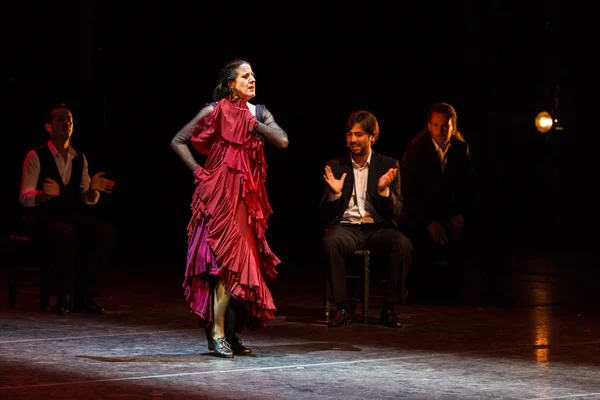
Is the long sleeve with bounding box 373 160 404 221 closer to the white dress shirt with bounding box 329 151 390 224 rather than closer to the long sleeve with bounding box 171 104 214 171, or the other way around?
the white dress shirt with bounding box 329 151 390 224

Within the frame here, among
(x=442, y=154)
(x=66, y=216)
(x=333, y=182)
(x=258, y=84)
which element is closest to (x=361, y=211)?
(x=333, y=182)

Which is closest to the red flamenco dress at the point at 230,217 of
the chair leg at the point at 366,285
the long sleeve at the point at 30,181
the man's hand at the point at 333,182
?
the man's hand at the point at 333,182

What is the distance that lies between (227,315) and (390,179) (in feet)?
6.31

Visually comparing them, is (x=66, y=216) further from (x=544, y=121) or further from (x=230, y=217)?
(x=544, y=121)

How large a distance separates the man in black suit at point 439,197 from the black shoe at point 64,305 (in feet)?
9.39

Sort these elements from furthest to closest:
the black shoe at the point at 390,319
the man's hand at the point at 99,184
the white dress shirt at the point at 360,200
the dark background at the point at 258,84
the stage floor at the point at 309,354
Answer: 1. the dark background at the point at 258,84
2. the man's hand at the point at 99,184
3. the white dress shirt at the point at 360,200
4. the black shoe at the point at 390,319
5. the stage floor at the point at 309,354

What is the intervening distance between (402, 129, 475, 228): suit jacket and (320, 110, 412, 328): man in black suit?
1352 millimetres

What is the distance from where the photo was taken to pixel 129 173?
16.1 meters

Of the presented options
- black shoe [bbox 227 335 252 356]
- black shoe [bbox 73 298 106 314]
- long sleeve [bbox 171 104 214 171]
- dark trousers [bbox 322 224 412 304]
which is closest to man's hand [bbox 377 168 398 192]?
dark trousers [bbox 322 224 412 304]

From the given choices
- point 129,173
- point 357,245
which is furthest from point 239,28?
point 357,245

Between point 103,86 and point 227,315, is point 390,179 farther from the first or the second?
point 103,86

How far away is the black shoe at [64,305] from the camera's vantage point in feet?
28.6

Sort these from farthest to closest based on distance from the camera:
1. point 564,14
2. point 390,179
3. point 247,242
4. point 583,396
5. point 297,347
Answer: point 564,14 < point 390,179 < point 297,347 < point 247,242 < point 583,396

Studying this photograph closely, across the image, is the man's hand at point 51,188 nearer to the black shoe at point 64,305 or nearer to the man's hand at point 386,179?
the black shoe at point 64,305
